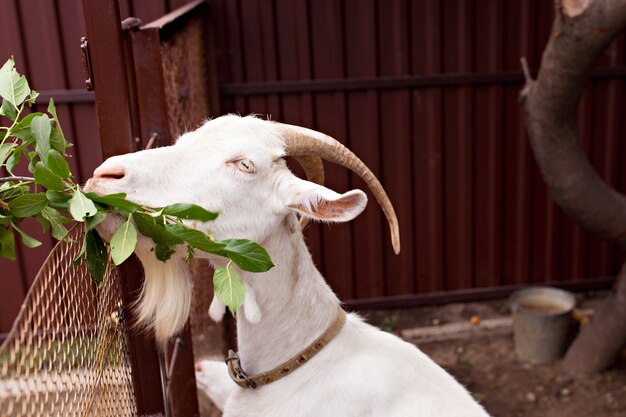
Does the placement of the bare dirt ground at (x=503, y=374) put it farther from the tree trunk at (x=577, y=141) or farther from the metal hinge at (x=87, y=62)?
the metal hinge at (x=87, y=62)

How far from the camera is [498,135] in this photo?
5.48m

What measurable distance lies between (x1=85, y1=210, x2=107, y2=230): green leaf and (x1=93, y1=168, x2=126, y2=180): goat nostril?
0.43ft

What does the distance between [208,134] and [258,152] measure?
0.52 ft

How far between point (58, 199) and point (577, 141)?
3.50 meters

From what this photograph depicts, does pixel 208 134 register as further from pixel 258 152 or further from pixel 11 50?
pixel 11 50

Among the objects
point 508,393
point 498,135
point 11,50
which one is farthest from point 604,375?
point 11,50

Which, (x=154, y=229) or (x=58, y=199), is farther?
(x=154, y=229)

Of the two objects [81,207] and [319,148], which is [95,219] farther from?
[319,148]

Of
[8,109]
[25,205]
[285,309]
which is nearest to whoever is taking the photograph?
[25,205]

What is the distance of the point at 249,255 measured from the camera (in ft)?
5.56

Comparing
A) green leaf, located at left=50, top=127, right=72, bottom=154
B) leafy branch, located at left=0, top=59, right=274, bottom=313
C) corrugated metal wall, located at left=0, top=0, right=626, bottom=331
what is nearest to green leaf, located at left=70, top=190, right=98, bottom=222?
leafy branch, located at left=0, top=59, right=274, bottom=313

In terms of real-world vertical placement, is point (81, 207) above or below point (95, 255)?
above

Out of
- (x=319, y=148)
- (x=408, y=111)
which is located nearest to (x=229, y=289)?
(x=319, y=148)

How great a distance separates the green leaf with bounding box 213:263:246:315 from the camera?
1.65 meters
